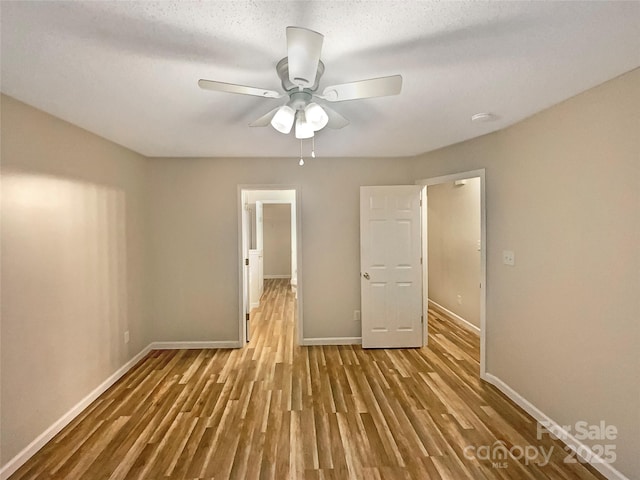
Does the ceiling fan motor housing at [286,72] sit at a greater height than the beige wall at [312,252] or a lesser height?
greater

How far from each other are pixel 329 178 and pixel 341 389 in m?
2.42

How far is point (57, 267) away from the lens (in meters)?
2.14

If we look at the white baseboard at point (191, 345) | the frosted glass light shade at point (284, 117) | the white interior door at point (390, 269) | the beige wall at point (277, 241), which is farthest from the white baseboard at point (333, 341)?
the beige wall at point (277, 241)

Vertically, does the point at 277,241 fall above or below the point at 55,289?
above

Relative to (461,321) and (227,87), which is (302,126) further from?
(461,321)

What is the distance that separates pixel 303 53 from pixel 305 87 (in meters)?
0.23

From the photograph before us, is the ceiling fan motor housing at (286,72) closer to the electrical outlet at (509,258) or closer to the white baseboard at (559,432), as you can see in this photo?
the electrical outlet at (509,258)

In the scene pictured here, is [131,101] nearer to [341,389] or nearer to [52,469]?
[52,469]

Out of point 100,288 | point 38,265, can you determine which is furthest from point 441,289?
point 38,265

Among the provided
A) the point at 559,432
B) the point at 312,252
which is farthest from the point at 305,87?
the point at 559,432

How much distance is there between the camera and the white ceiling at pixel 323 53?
111cm

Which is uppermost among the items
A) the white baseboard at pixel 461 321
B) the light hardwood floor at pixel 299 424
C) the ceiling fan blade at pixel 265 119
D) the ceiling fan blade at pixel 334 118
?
the ceiling fan blade at pixel 334 118

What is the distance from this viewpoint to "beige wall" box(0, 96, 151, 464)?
1.79 meters

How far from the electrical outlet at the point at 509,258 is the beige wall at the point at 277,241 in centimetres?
641
